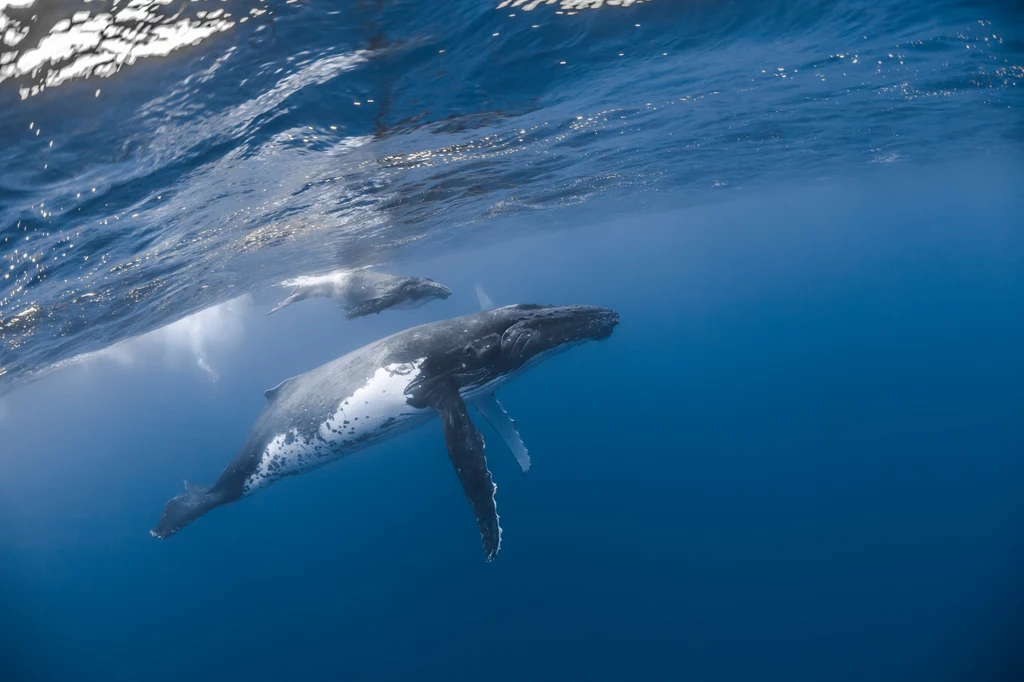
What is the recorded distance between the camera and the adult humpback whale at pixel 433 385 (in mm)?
7156

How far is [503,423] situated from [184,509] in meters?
6.72

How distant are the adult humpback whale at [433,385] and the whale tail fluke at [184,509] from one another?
2.16 m

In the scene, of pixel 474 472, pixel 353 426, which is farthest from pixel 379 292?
pixel 474 472

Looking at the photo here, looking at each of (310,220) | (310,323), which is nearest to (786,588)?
(310,220)

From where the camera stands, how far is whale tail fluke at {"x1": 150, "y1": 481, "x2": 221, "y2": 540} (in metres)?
9.80

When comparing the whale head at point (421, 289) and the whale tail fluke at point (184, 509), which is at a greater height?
the whale head at point (421, 289)

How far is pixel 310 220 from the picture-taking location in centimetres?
1527

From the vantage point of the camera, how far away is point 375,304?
12.4 meters

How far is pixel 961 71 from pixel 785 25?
9078mm

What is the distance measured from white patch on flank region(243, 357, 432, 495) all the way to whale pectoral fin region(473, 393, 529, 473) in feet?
5.40

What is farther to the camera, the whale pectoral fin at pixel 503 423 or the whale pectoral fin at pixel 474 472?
the whale pectoral fin at pixel 503 423

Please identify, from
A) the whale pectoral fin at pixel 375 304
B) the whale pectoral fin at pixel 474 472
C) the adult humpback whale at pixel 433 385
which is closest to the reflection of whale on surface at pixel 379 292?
the whale pectoral fin at pixel 375 304

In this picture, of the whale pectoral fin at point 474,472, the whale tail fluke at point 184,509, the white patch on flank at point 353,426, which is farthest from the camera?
the whale tail fluke at point 184,509

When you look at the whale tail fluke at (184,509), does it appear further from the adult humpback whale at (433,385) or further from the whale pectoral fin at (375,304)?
the whale pectoral fin at (375,304)
